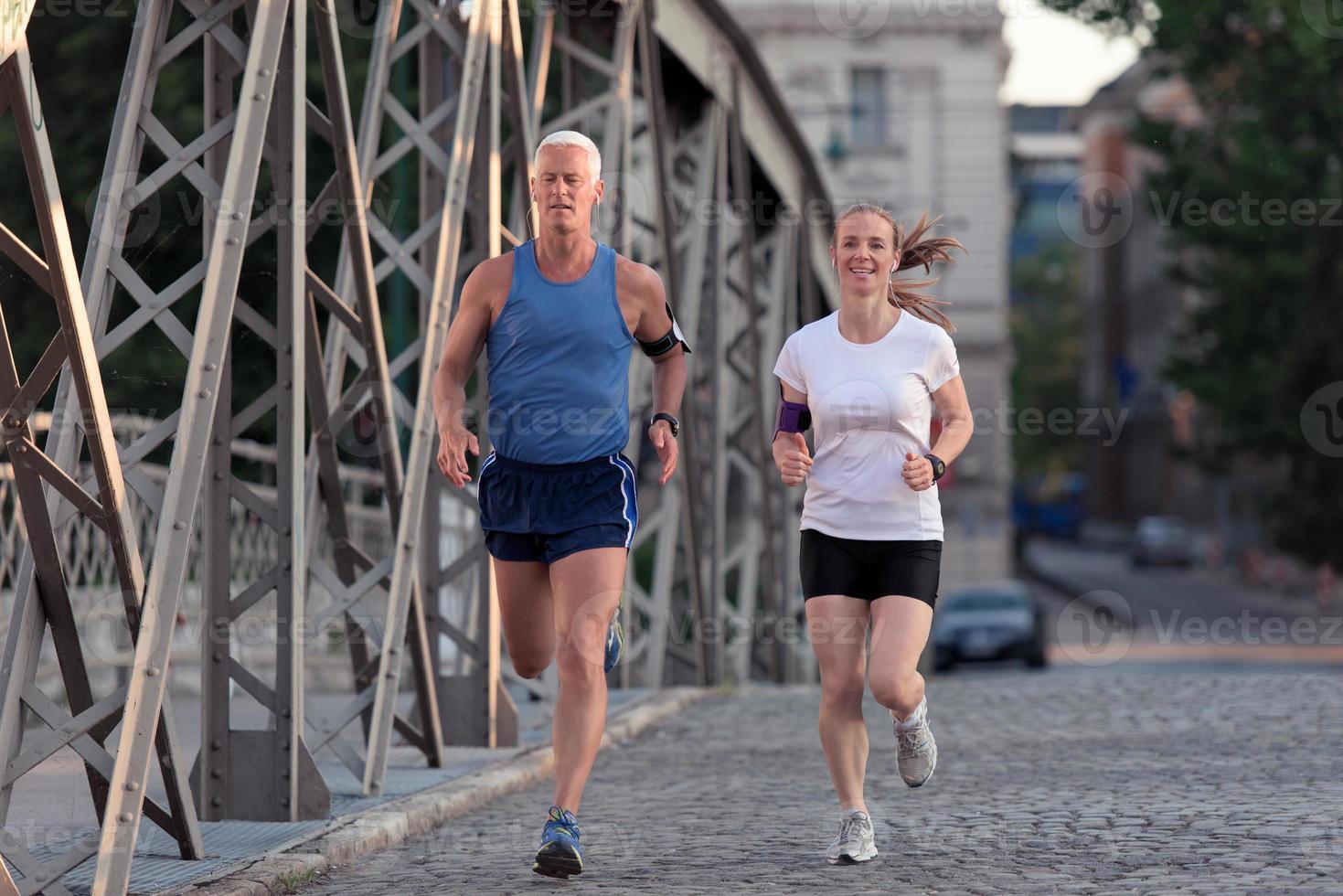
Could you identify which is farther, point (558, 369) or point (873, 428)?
point (873, 428)

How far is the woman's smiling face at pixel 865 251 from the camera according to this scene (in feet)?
21.6

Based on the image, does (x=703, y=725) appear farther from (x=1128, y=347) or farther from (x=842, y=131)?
(x=1128, y=347)

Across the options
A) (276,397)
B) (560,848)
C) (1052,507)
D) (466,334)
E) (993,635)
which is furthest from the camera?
(1052,507)

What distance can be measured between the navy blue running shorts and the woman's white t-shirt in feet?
1.96

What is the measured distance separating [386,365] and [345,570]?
2.67 feet

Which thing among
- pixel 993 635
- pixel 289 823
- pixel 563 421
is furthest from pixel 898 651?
pixel 993 635

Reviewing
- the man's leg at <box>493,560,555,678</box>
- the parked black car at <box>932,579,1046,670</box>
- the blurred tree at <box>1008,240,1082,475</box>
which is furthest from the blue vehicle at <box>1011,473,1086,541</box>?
the man's leg at <box>493,560,555,678</box>

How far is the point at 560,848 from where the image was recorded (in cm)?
607

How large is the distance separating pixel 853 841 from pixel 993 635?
25.2 meters

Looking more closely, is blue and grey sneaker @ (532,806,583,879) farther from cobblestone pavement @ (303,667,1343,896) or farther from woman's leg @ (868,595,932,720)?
woman's leg @ (868,595,932,720)

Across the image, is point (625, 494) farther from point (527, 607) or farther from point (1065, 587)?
point (1065, 587)

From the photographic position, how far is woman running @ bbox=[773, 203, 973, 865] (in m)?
6.46

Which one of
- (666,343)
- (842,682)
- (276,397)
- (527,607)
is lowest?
(842,682)

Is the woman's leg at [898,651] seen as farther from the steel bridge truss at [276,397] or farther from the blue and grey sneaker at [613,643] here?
the steel bridge truss at [276,397]
